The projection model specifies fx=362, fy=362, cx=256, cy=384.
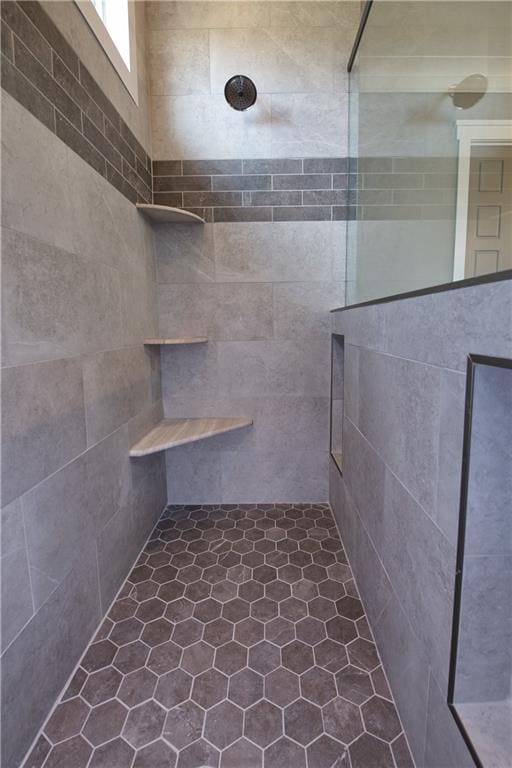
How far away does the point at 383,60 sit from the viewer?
162 cm

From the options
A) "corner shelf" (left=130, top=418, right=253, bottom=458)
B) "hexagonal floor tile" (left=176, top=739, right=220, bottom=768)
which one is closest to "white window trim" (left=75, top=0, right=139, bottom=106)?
"corner shelf" (left=130, top=418, right=253, bottom=458)

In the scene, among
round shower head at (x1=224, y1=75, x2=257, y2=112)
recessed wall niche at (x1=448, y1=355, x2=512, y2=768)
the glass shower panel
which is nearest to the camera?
recessed wall niche at (x1=448, y1=355, x2=512, y2=768)

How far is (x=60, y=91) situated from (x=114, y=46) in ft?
2.09

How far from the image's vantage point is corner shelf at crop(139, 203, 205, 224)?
1868mm

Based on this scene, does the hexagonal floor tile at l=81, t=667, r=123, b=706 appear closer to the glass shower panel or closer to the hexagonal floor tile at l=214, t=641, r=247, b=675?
the hexagonal floor tile at l=214, t=641, r=247, b=675

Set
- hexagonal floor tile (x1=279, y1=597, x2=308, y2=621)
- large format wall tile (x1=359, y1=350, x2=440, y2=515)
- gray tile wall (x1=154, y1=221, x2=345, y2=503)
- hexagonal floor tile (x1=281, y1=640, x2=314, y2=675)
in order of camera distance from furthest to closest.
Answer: gray tile wall (x1=154, y1=221, x2=345, y2=503) → hexagonal floor tile (x1=279, y1=597, x2=308, y2=621) → hexagonal floor tile (x1=281, y1=640, x2=314, y2=675) → large format wall tile (x1=359, y1=350, x2=440, y2=515)

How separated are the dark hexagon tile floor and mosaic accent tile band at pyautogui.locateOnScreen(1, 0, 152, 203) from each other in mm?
1754

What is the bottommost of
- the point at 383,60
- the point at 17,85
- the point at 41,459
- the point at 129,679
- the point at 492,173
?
the point at 129,679

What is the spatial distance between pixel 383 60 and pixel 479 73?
1.91ft

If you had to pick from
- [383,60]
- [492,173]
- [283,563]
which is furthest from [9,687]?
[383,60]

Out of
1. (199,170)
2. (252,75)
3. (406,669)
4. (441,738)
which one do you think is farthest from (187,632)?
(252,75)

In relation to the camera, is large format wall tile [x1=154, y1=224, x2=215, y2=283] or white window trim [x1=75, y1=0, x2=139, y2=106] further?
large format wall tile [x1=154, y1=224, x2=215, y2=283]

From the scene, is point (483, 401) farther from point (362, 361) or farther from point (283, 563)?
point (283, 563)

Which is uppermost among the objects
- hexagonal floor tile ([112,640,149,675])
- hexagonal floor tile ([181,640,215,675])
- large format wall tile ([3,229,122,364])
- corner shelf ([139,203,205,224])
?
corner shelf ([139,203,205,224])
